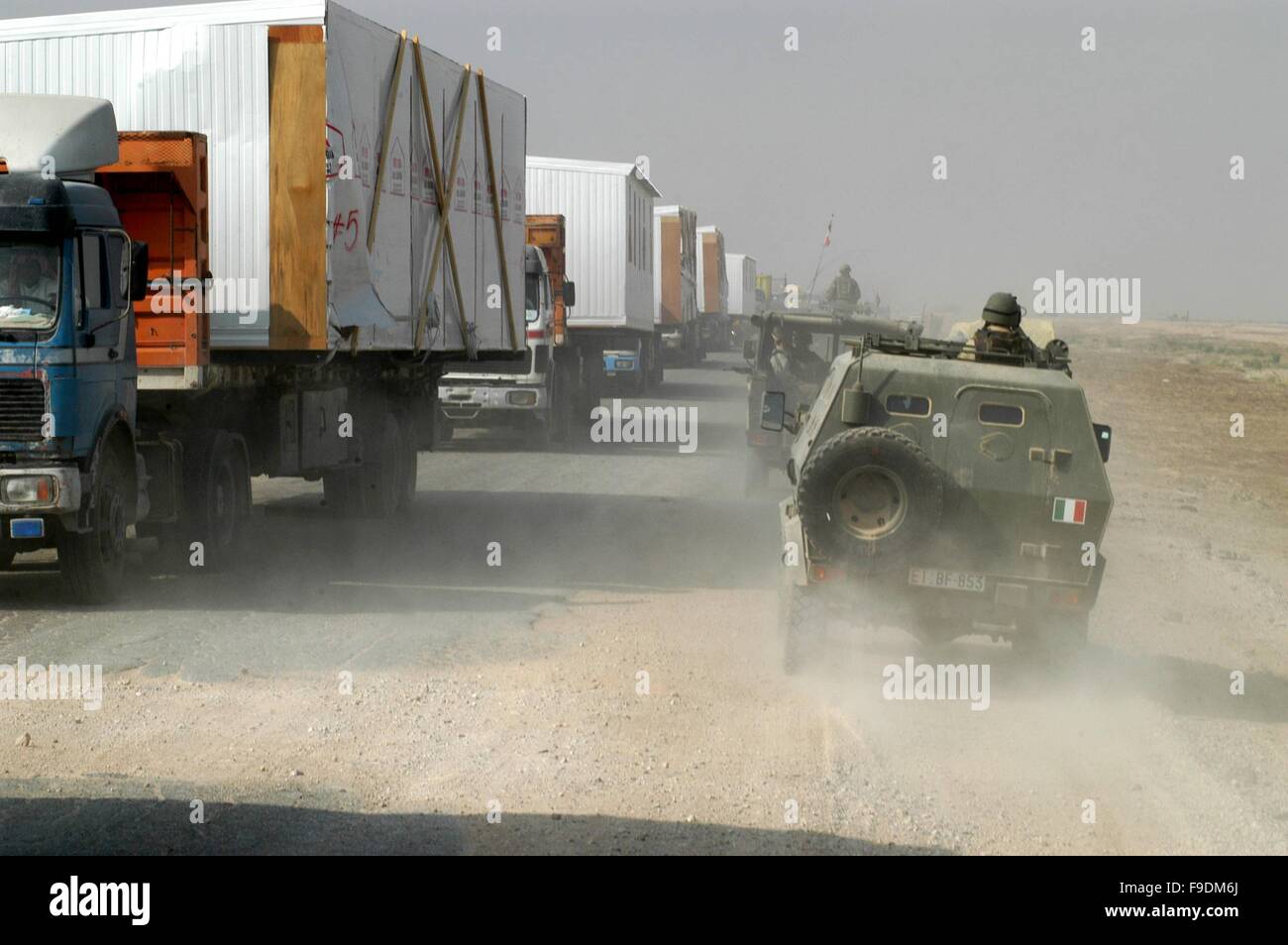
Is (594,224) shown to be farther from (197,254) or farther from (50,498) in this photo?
(50,498)

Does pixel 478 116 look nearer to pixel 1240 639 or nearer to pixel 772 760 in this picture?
pixel 1240 639

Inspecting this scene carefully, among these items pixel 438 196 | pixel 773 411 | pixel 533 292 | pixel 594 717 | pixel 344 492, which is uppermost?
pixel 438 196

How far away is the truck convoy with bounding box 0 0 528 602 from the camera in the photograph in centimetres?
971

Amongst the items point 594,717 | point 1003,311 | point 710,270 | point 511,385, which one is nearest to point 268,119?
point 1003,311

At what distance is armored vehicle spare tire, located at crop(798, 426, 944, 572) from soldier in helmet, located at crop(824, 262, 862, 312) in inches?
577

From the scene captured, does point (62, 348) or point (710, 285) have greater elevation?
point (710, 285)

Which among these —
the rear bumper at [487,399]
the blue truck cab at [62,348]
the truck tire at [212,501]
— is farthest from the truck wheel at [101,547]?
the rear bumper at [487,399]

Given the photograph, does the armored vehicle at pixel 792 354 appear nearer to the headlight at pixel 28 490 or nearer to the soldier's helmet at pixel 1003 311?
the soldier's helmet at pixel 1003 311

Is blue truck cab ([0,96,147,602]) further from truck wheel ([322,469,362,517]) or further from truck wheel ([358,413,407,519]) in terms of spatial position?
truck wheel ([358,413,407,519])

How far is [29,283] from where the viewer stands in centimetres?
971

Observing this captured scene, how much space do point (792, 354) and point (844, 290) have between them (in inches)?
285

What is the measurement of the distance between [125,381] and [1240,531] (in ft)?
36.8

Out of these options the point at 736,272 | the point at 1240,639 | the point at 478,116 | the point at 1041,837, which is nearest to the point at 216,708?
the point at 1041,837

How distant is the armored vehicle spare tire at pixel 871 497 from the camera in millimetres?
7758
